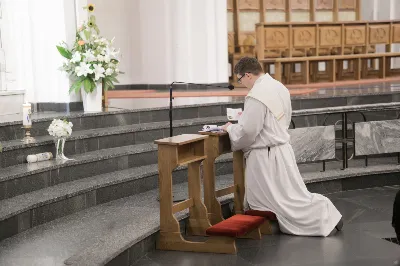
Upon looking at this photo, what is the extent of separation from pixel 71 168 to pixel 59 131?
0.42 m

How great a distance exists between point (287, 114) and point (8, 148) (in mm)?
2900

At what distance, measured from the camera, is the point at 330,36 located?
561 inches

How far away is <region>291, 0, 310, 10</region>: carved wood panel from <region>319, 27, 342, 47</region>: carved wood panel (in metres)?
2.83

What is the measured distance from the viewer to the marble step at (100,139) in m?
7.28

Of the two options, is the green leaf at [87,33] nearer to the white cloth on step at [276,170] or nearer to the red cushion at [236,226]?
the white cloth on step at [276,170]

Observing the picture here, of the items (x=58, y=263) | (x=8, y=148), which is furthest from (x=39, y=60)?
(x=58, y=263)

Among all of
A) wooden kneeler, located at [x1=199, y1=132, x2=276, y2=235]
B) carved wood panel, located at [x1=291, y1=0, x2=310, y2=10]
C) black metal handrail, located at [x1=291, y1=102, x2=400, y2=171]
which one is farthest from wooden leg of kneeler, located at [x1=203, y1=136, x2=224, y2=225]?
carved wood panel, located at [x1=291, y1=0, x2=310, y2=10]

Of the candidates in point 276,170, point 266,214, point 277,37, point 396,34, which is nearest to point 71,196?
point 266,214

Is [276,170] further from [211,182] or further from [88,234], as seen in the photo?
[88,234]

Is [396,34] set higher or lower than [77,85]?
higher

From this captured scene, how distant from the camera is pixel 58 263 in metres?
5.10

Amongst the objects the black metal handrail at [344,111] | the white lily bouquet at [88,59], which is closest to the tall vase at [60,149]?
the white lily bouquet at [88,59]

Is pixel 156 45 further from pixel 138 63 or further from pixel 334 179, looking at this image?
pixel 334 179

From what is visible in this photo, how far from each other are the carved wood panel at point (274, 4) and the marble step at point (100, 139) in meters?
7.52
